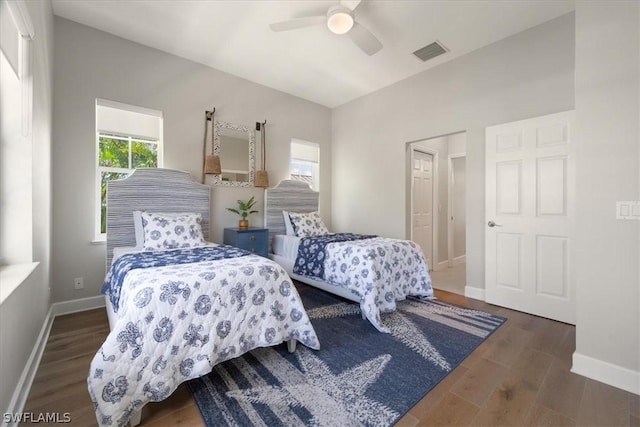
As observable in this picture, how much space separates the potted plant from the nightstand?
0.17 metres

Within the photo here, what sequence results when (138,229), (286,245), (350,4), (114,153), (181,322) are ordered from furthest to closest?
(286,245) < (114,153) < (138,229) < (350,4) < (181,322)

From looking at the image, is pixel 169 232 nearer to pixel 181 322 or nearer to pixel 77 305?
pixel 77 305

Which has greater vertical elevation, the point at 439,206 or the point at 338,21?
the point at 338,21

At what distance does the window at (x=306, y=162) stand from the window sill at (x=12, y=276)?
11.0 feet

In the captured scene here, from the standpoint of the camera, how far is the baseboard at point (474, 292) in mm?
3217

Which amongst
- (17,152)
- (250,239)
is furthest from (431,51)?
(17,152)

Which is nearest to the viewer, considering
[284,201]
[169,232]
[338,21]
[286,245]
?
[338,21]

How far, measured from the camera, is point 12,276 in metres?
1.49

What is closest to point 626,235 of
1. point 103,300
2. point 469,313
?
point 469,313

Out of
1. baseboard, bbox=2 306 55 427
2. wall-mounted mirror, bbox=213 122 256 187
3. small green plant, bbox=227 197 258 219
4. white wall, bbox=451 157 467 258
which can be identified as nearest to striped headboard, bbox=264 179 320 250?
small green plant, bbox=227 197 258 219

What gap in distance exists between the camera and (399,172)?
4.09 meters

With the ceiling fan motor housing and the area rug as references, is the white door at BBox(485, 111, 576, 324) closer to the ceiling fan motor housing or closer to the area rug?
the area rug

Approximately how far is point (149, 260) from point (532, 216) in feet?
11.7

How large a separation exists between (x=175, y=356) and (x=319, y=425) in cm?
→ 82
